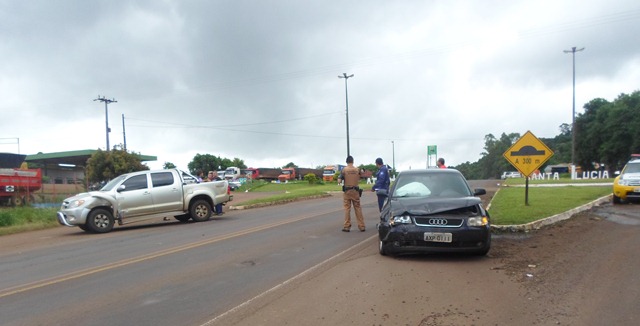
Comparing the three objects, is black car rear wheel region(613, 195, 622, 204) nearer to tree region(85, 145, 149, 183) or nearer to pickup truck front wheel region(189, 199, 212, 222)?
pickup truck front wheel region(189, 199, 212, 222)

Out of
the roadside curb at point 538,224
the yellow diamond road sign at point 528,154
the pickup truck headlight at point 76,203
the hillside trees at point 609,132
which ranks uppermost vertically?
the hillside trees at point 609,132

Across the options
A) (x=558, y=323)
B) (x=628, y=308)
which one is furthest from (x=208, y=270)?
(x=628, y=308)

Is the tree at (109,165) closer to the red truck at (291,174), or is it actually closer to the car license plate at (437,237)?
the car license plate at (437,237)

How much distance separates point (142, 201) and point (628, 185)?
15.5 metres

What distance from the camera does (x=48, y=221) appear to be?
56.1ft

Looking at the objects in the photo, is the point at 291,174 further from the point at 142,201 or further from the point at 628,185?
the point at 628,185

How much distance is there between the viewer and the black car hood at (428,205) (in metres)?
7.66

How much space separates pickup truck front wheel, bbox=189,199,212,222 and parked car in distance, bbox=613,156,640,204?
44.6 ft

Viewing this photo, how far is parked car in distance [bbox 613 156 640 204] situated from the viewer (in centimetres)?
1572

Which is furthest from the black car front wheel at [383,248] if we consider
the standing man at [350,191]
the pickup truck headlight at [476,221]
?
the standing man at [350,191]

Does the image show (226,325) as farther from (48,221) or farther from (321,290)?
(48,221)

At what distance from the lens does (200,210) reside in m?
16.2

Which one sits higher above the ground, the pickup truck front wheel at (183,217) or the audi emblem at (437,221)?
the audi emblem at (437,221)

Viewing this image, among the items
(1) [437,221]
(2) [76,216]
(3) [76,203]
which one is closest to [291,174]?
(3) [76,203]
